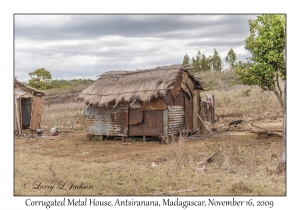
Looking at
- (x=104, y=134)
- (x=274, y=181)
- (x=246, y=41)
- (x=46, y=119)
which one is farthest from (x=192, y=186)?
(x=46, y=119)

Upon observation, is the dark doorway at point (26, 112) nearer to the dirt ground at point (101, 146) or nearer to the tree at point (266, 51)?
the dirt ground at point (101, 146)

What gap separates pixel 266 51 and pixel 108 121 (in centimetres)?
761

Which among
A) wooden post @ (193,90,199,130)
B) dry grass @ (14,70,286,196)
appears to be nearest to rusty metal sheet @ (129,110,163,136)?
dry grass @ (14,70,286,196)

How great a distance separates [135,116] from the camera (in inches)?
611

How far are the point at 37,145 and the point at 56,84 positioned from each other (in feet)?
106

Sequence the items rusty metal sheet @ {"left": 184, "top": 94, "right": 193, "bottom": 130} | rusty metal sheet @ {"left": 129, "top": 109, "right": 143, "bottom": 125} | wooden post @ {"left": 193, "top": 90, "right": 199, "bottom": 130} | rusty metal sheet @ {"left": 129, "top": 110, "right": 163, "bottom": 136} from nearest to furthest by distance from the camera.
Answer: rusty metal sheet @ {"left": 129, "top": 110, "right": 163, "bottom": 136} < rusty metal sheet @ {"left": 129, "top": 109, "right": 143, "bottom": 125} < rusty metal sheet @ {"left": 184, "top": 94, "right": 193, "bottom": 130} < wooden post @ {"left": 193, "top": 90, "right": 199, "bottom": 130}

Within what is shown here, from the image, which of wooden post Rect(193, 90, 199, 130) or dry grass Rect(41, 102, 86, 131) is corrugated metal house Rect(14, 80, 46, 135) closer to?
dry grass Rect(41, 102, 86, 131)

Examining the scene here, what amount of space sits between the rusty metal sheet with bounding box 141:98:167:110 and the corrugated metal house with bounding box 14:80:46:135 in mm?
7709

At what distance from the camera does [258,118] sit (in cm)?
2056

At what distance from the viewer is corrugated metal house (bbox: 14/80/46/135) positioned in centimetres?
1928

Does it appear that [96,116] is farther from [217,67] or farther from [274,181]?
[217,67]

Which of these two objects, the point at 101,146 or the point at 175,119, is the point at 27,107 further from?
the point at 175,119

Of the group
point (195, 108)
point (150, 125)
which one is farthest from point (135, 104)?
point (195, 108)

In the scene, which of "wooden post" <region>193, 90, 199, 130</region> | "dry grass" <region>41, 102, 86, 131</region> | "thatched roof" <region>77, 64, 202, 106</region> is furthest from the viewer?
"dry grass" <region>41, 102, 86, 131</region>
